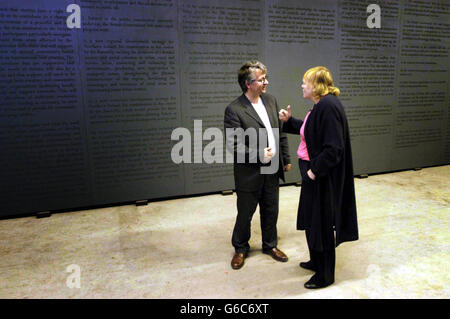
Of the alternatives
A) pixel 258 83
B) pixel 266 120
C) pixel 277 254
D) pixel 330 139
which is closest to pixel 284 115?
pixel 266 120

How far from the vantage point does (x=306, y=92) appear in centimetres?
269

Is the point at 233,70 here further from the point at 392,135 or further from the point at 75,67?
the point at 392,135

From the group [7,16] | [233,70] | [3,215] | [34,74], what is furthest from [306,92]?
[3,215]

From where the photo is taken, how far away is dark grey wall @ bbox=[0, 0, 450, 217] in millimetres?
4262

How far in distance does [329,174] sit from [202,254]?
1.55 metres

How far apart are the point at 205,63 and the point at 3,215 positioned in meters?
3.33

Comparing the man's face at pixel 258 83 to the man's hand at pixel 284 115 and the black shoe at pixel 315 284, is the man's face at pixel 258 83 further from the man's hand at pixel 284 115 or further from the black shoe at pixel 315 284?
the black shoe at pixel 315 284

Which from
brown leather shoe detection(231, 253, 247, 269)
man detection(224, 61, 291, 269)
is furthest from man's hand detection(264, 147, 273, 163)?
brown leather shoe detection(231, 253, 247, 269)

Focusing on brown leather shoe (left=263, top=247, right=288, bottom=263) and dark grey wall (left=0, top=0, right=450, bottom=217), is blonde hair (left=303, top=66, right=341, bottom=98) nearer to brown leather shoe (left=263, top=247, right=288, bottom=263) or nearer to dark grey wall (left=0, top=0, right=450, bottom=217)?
brown leather shoe (left=263, top=247, right=288, bottom=263)

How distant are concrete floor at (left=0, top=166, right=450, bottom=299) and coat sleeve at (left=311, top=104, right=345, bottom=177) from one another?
1.04m

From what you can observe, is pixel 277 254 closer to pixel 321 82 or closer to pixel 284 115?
pixel 284 115

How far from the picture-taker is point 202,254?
342cm

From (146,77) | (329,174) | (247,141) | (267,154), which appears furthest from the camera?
(146,77)

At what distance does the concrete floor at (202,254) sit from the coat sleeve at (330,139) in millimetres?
1045
